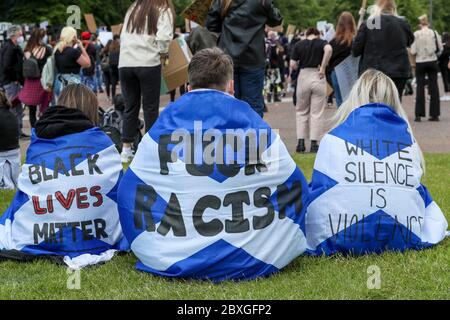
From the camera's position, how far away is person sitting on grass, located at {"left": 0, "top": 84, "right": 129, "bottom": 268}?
5.29 m

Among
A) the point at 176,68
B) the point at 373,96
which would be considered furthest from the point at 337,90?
the point at 373,96

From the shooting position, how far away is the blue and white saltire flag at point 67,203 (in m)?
5.29

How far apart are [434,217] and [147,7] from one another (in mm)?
4618

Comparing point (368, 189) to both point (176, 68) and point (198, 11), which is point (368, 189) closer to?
point (198, 11)

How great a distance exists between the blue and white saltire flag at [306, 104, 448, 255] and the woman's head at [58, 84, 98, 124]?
157 centimetres

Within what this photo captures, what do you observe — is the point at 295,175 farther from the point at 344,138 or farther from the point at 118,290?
the point at 118,290

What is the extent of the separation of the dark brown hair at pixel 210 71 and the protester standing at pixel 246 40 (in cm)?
333

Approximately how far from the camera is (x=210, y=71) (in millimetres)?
5043

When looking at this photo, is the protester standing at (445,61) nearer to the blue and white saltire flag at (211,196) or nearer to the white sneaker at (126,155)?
the white sneaker at (126,155)

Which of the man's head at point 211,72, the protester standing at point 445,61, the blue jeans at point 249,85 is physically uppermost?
the man's head at point 211,72

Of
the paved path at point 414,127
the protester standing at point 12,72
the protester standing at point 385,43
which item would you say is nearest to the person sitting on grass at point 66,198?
the paved path at point 414,127

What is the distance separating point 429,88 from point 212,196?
1132 centimetres

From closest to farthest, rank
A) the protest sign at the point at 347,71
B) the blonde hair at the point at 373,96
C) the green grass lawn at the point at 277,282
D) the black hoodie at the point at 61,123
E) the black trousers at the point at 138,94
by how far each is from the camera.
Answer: the green grass lawn at the point at 277,282 < the black hoodie at the point at 61,123 < the blonde hair at the point at 373,96 < the black trousers at the point at 138,94 < the protest sign at the point at 347,71
